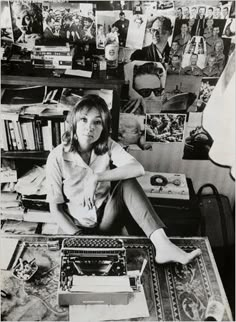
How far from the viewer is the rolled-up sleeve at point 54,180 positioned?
6.86 ft

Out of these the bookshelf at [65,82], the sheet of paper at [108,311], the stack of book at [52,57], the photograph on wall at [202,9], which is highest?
the photograph on wall at [202,9]

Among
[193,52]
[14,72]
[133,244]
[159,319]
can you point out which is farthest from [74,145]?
[159,319]

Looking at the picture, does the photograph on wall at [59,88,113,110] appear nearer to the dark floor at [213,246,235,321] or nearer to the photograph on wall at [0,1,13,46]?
the photograph on wall at [0,1,13,46]

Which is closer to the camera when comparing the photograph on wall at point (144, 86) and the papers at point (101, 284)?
the papers at point (101, 284)

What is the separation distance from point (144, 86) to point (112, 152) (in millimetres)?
345

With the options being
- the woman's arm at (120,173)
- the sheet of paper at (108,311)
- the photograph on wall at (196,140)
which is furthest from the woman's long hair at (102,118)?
the sheet of paper at (108,311)

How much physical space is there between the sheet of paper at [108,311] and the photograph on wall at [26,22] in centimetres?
116

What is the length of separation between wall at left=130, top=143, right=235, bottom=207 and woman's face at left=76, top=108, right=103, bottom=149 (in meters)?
0.28

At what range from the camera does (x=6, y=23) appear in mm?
1958

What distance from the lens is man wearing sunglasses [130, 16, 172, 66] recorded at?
1946 millimetres

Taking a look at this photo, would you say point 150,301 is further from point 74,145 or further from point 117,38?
point 117,38

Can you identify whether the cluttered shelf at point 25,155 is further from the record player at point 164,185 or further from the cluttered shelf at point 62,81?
the record player at point 164,185

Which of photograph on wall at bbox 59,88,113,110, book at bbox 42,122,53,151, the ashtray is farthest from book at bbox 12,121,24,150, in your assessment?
the ashtray

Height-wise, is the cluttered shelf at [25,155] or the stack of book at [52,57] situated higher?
the stack of book at [52,57]
